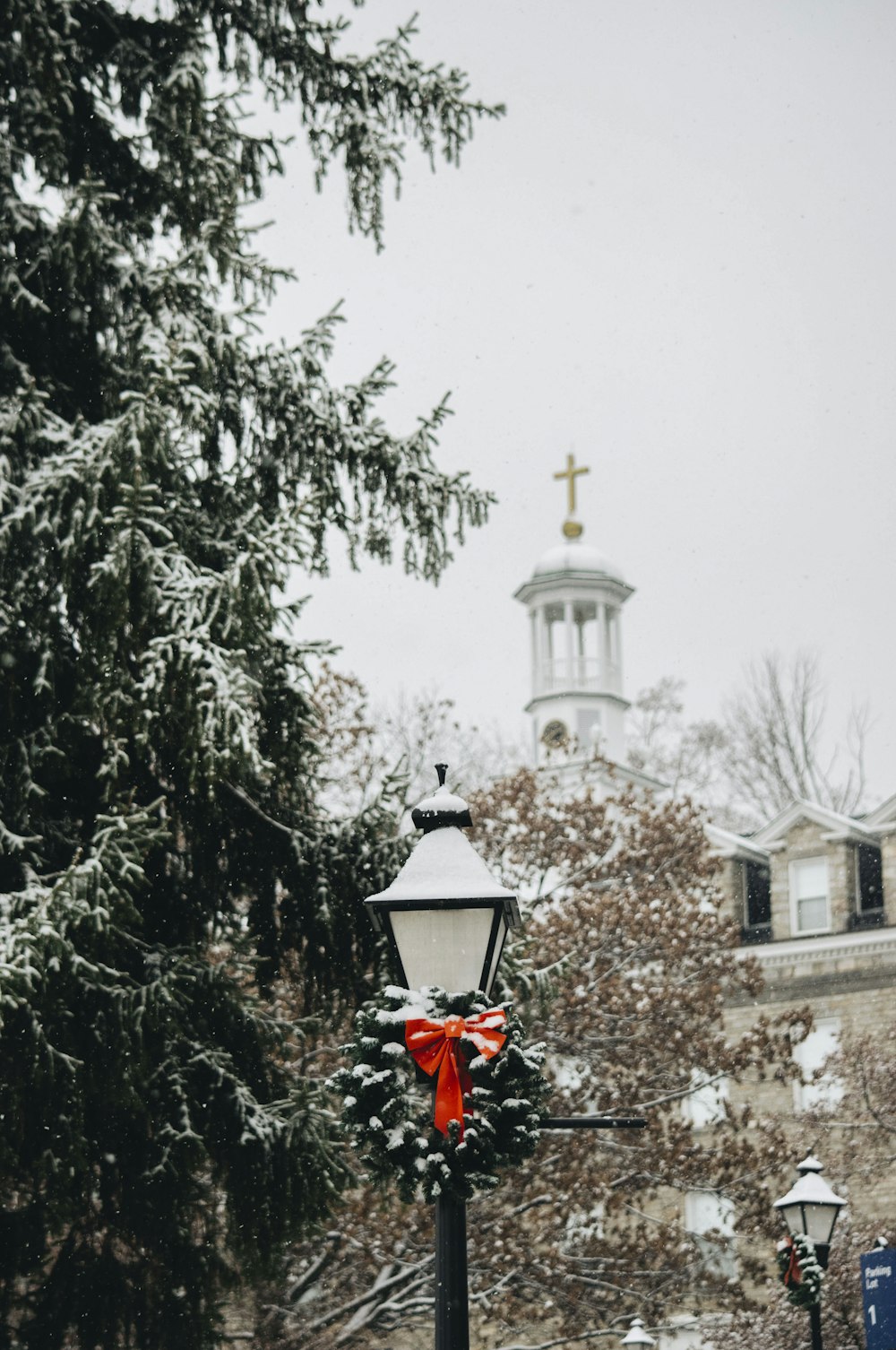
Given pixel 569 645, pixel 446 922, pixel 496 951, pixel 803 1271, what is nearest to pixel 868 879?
pixel 569 645

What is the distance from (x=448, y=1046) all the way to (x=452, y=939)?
0.33 m

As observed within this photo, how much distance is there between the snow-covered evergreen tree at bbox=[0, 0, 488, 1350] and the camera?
9102 mm

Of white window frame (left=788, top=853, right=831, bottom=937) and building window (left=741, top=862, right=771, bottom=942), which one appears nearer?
white window frame (left=788, top=853, right=831, bottom=937)

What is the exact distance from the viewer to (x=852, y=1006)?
30.5 metres

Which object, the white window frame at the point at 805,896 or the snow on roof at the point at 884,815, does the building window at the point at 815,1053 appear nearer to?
the white window frame at the point at 805,896

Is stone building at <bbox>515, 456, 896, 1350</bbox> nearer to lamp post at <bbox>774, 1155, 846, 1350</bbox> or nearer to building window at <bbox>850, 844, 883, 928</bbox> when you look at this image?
building window at <bbox>850, 844, 883, 928</bbox>

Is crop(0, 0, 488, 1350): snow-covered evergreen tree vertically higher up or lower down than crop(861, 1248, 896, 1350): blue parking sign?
higher up

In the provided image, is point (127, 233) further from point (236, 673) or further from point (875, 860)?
point (875, 860)

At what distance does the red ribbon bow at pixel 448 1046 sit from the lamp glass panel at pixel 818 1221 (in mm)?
8517

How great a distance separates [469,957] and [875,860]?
27.2 m

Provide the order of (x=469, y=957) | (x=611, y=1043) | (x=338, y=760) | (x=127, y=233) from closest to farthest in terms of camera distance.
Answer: (x=469, y=957), (x=127, y=233), (x=611, y=1043), (x=338, y=760)

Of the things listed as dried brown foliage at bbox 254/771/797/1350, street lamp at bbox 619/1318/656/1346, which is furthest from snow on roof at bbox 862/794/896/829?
street lamp at bbox 619/1318/656/1346

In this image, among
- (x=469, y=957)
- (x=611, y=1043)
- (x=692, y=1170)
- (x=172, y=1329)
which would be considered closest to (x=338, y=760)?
(x=611, y=1043)

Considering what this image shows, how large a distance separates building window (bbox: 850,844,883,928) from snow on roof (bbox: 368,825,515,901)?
87.7ft
